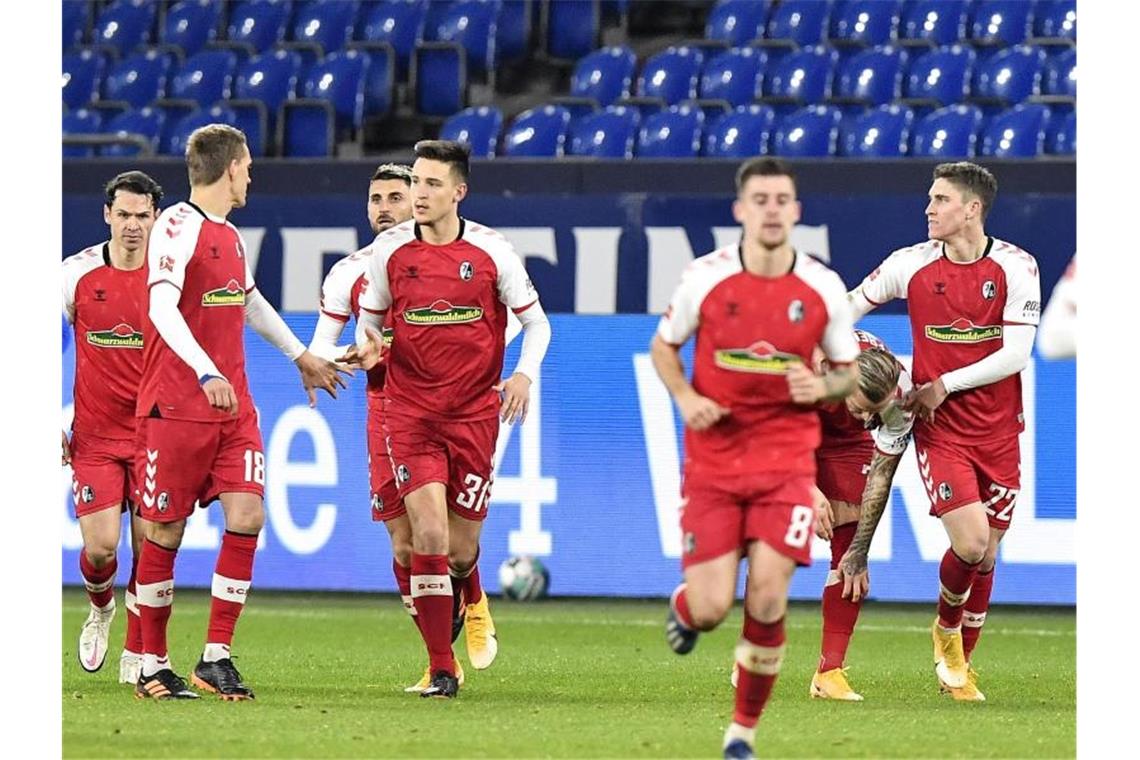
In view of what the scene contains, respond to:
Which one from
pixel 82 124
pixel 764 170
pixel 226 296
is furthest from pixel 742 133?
pixel 764 170

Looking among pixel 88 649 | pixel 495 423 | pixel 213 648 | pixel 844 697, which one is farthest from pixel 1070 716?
pixel 88 649

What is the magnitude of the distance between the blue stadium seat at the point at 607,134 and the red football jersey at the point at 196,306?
708 centimetres

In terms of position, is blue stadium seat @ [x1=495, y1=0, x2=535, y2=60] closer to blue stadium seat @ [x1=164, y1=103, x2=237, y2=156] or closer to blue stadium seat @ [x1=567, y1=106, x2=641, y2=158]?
blue stadium seat @ [x1=567, y1=106, x2=641, y2=158]

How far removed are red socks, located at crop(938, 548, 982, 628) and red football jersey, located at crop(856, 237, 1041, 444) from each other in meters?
0.53

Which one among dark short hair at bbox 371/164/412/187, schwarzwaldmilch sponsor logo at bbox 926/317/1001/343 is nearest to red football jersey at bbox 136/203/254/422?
dark short hair at bbox 371/164/412/187

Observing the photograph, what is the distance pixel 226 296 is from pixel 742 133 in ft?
24.2

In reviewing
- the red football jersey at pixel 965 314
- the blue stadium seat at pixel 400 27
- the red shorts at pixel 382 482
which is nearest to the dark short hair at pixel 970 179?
the red football jersey at pixel 965 314

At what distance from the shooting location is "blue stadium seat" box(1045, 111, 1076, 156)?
551 inches

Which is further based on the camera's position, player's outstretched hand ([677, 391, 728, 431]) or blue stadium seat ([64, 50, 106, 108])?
blue stadium seat ([64, 50, 106, 108])

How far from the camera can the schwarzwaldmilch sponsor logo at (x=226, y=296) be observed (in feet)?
26.1

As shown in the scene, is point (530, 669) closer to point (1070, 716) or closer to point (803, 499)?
point (1070, 716)
